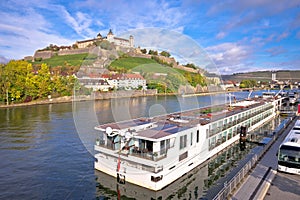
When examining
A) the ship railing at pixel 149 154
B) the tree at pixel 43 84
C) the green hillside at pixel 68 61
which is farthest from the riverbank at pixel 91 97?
the ship railing at pixel 149 154

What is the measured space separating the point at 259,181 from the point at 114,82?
6207cm

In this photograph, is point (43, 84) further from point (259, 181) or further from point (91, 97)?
point (259, 181)

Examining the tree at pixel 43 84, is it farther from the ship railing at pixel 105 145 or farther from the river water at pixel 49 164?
the ship railing at pixel 105 145

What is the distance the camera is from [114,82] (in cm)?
7006

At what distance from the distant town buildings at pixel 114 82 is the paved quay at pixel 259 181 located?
168 feet

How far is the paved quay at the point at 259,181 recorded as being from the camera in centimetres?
935

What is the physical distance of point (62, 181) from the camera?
13281mm

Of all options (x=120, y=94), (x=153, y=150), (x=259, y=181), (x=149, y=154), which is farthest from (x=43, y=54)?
(x=259, y=181)

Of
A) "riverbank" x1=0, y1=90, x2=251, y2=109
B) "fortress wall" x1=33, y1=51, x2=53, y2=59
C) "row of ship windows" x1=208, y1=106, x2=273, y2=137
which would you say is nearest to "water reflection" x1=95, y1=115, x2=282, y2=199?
"row of ship windows" x1=208, y1=106, x2=273, y2=137

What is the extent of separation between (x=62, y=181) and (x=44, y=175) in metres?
1.53

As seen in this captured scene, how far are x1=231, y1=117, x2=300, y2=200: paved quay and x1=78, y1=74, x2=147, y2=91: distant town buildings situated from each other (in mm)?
51175

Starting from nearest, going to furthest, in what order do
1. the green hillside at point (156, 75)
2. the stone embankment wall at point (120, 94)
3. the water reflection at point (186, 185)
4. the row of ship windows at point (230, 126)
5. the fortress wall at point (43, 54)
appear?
the water reflection at point (186, 185) < the row of ship windows at point (230, 126) < the green hillside at point (156, 75) < the stone embankment wall at point (120, 94) < the fortress wall at point (43, 54)

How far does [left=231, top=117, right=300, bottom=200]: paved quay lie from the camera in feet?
30.7

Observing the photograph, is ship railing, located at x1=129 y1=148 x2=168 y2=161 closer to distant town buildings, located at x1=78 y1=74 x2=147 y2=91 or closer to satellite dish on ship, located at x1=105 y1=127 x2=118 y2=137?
satellite dish on ship, located at x1=105 y1=127 x2=118 y2=137
